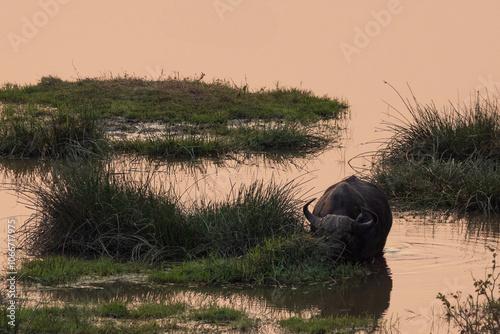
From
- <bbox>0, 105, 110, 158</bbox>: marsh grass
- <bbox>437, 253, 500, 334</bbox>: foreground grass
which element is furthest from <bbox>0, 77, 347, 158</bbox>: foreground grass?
<bbox>437, 253, 500, 334</bbox>: foreground grass

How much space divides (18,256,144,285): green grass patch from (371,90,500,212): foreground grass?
18.2 feet

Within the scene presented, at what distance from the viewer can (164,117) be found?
21.6 m

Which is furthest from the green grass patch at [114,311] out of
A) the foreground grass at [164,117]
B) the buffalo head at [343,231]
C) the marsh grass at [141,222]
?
the foreground grass at [164,117]

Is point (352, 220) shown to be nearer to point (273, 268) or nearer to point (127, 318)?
point (273, 268)

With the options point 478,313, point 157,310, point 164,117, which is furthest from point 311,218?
point 164,117

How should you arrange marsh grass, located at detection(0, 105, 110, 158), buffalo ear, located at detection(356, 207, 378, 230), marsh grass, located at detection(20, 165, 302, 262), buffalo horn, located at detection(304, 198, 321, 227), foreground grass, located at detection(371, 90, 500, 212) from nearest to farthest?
1. buffalo ear, located at detection(356, 207, 378, 230)
2. buffalo horn, located at detection(304, 198, 321, 227)
3. marsh grass, located at detection(20, 165, 302, 262)
4. foreground grass, located at detection(371, 90, 500, 212)
5. marsh grass, located at detection(0, 105, 110, 158)

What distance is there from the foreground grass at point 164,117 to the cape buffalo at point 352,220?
5335 mm

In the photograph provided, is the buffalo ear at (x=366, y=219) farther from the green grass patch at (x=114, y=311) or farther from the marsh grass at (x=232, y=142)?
the marsh grass at (x=232, y=142)

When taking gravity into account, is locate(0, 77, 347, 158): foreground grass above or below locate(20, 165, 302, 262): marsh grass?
above

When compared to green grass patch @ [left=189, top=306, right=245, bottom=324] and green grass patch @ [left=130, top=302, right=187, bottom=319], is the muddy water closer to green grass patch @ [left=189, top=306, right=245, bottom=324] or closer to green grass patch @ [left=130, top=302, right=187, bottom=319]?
green grass patch @ [left=189, top=306, right=245, bottom=324]

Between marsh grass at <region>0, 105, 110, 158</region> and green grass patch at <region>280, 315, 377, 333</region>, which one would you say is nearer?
green grass patch at <region>280, 315, 377, 333</region>

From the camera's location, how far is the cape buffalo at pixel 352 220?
10336 millimetres

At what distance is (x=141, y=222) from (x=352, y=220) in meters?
2.62

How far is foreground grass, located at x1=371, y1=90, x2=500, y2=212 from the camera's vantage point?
13922mm
